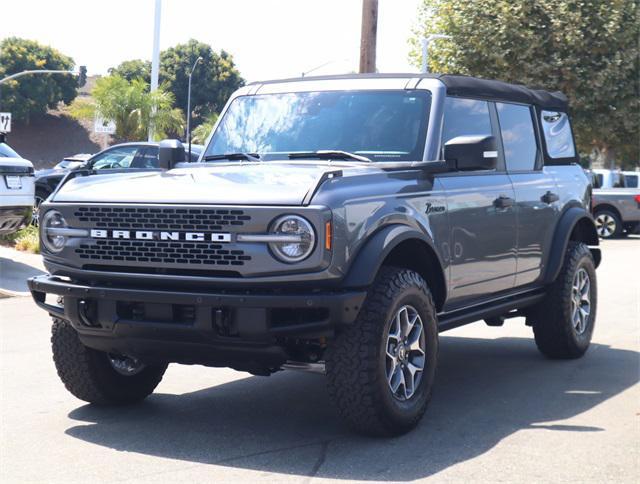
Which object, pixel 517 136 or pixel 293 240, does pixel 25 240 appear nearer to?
pixel 517 136

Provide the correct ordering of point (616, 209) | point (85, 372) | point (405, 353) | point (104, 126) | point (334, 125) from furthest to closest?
1. point (104, 126)
2. point (616, 209)
3. point (334, 125)
4. point (85, 372)
5. point (405, 353)

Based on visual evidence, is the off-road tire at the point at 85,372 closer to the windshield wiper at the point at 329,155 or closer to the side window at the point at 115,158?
the windshield wiper at the point at 329,155

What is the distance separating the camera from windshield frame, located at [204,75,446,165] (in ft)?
21.6

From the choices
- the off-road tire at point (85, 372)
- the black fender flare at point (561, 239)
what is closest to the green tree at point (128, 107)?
the black fender flare at point (561, 239)

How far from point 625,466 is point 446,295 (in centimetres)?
156

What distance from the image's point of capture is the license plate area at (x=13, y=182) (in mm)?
13084

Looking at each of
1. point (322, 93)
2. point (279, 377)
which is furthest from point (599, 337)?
point (322, 93)

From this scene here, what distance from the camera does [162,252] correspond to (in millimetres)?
5473

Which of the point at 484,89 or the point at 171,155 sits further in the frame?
the point at 484,89

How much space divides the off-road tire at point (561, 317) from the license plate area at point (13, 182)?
24.0 ft

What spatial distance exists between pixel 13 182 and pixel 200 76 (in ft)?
265

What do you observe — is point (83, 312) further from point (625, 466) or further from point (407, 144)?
point (625, 466)

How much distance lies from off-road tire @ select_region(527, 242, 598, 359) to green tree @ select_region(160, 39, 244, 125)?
84.4m

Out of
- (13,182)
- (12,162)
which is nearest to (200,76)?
(12,162)
